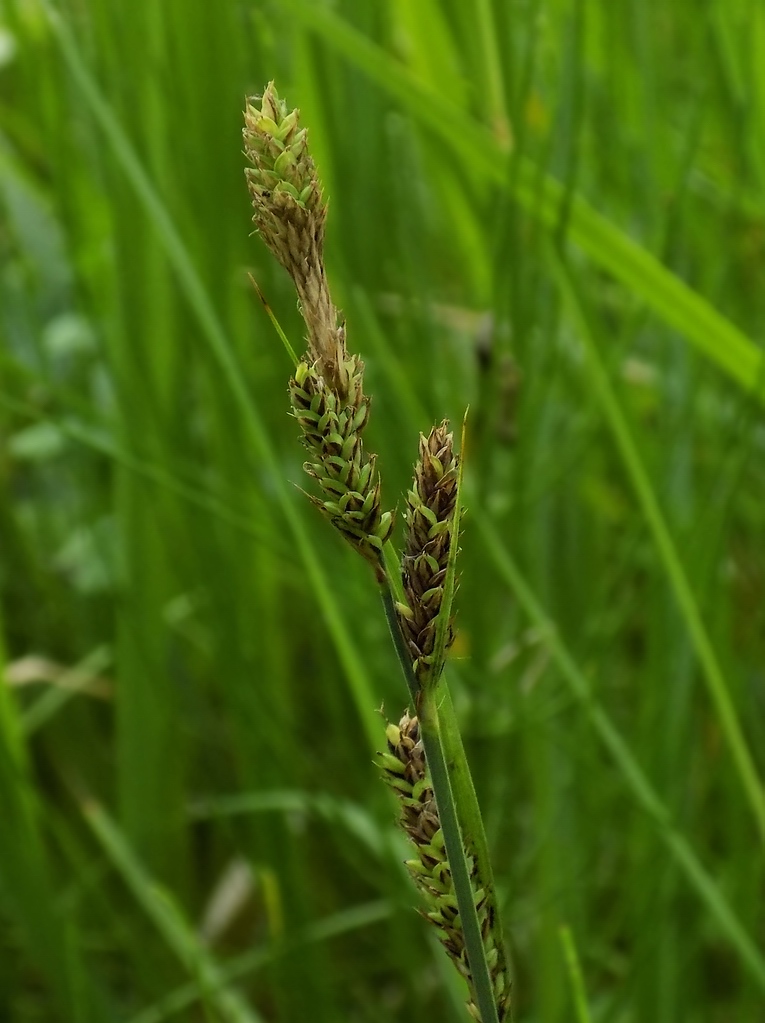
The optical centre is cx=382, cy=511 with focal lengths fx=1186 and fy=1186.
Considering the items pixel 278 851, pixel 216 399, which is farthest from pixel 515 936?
pixel 216 399

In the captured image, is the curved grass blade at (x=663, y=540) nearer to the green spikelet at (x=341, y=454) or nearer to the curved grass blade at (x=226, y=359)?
the curved grass blade at (x=226, y=359)

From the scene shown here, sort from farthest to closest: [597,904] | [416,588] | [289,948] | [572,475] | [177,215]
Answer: [597,904] → [572,475] → [177,215] → [289,948] → [416,588]

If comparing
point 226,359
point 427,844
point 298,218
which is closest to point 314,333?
point 298,218

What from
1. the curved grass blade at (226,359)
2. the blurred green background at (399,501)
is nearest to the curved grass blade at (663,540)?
the blurred green background at (399,501)

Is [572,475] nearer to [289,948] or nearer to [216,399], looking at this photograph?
[216,399]

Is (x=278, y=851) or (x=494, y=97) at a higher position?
(x=494, y=97)

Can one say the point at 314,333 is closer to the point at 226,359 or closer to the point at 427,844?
the point at 427,844

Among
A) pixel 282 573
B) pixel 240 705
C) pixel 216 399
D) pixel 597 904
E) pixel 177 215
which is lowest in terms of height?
pixel 597 904

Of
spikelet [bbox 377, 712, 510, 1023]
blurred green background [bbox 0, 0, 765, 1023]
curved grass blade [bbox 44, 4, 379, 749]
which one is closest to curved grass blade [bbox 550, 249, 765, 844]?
blurred green background [bbox 0, 0, 765, 1023]
